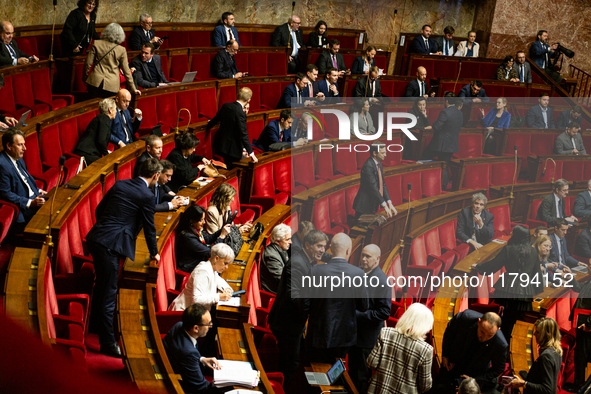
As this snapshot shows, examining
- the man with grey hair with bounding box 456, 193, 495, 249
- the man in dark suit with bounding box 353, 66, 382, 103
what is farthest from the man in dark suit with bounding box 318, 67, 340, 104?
the man with grey hair with bounding box 456, 193, 495, 249

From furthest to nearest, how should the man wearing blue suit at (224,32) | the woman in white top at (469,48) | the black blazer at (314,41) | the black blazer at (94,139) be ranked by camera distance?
the woman in white top at (469,48) → the black blazer at (314,41) → the man wearing blue suit at (224,32) → the black blazer at (94,139)

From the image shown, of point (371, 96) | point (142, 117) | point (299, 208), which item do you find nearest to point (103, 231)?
point (299, 208)

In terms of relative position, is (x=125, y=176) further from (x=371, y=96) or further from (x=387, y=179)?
(x=371, y=96)

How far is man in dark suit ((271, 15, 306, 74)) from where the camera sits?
18.0 ft

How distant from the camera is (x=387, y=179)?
11.9 feet

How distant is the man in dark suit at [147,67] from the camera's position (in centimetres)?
380

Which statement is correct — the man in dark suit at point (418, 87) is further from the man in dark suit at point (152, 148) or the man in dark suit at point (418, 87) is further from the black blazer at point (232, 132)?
the man in dark suit at point (152, 148)

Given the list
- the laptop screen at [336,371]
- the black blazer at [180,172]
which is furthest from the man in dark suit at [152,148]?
the laptop screen at [336,371]

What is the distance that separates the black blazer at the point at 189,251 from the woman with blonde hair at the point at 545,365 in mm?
1264

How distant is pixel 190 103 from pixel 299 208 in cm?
134

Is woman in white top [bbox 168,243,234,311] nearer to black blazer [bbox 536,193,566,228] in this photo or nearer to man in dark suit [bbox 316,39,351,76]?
black blazer [bbox 536,193,566,228]

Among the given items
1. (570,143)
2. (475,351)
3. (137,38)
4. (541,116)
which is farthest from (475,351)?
(541,116)

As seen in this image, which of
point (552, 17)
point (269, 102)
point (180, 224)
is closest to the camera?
point (180, 224)

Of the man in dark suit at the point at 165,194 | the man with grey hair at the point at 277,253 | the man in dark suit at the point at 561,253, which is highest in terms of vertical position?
the man in dark suit at the point at 165,194
